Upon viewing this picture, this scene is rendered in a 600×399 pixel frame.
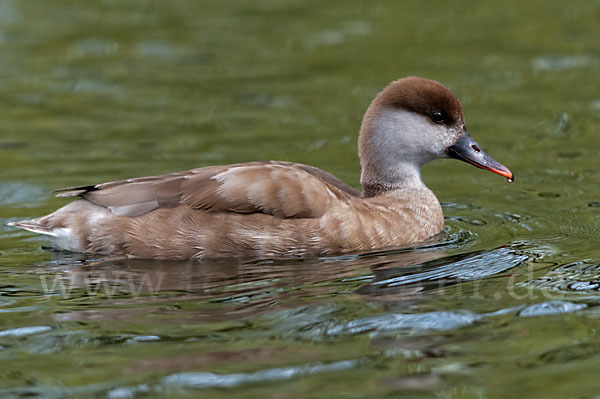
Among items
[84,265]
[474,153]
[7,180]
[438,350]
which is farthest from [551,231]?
[7,180]

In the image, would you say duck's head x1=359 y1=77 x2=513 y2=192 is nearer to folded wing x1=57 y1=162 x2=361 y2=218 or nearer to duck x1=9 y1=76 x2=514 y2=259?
duck x1=9 y1=76 x2=514 y2=259

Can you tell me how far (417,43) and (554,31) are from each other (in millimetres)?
1933

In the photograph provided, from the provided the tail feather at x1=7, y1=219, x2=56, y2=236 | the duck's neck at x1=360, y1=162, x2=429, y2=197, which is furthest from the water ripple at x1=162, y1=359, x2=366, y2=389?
the duck's neck at x1=360, y1=162, x2=429, y2=197

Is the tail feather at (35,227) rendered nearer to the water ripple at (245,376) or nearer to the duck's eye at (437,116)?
A: the water ripple at (245,376)

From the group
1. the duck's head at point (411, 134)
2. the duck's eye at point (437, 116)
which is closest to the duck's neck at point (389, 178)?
the duck's head at point (411, 134)

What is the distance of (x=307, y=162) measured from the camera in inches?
376

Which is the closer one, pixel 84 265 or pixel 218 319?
pixel 218 319

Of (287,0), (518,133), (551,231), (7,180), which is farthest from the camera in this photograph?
(287,0)

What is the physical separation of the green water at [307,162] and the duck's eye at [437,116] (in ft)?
2.84

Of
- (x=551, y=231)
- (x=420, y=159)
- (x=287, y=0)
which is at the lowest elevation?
(x=551, y=231)

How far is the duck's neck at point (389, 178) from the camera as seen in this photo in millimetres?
7703

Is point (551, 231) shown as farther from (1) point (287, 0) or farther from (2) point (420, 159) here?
(1) point (287, 0)

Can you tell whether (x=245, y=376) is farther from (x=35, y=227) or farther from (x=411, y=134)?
(x=411, y=134)

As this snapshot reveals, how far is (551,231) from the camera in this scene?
24.5 feet
